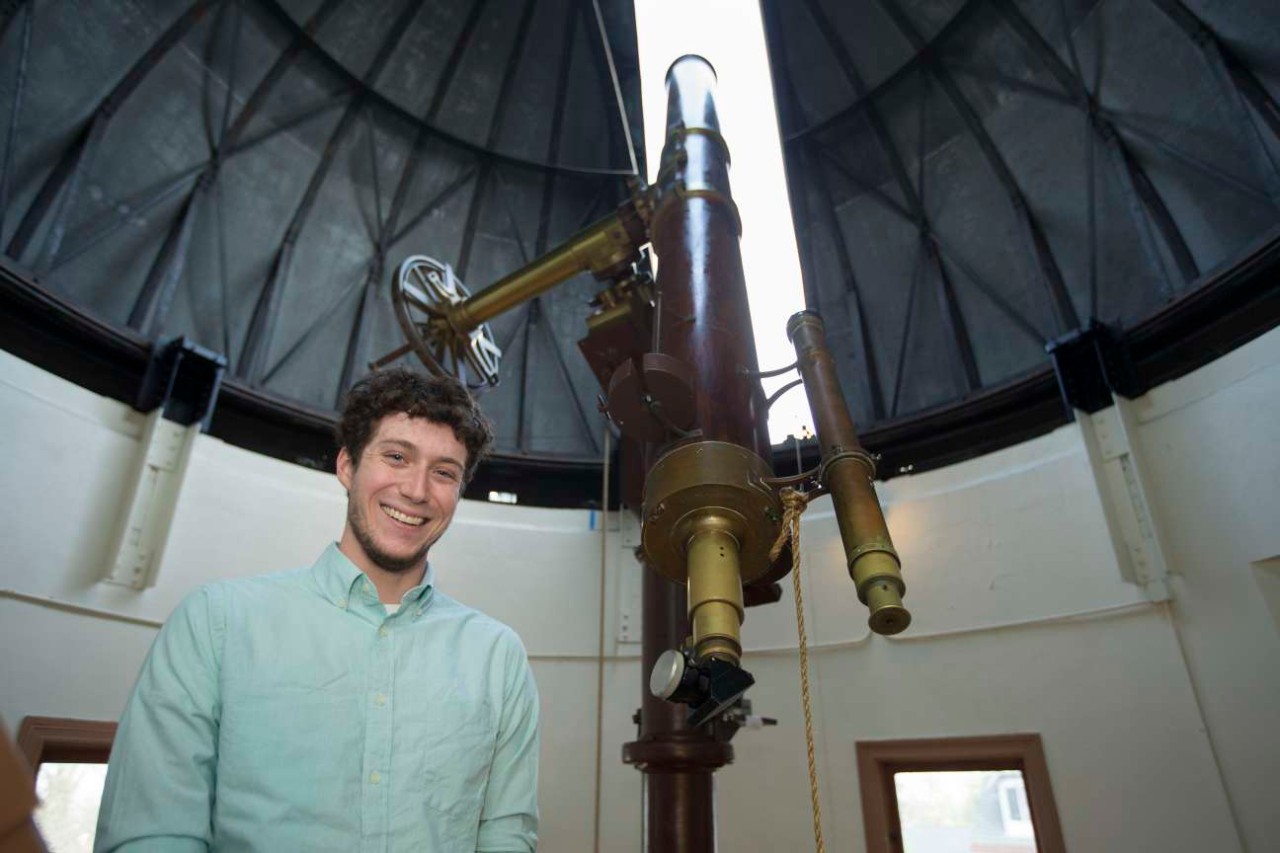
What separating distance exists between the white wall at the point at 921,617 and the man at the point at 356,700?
4.28 meters

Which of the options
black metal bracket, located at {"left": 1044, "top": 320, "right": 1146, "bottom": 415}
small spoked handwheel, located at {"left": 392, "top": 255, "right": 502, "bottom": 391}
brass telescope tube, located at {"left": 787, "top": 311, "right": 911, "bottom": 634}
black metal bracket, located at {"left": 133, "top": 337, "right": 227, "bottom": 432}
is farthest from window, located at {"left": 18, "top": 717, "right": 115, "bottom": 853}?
black metal bracket, located at {"left": 1044, "top": 320, "right": 1146, "bottom": 415}

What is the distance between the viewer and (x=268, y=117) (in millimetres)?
6793

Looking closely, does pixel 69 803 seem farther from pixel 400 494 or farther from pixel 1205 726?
pixel 1205 726

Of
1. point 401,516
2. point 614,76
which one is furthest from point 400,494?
point 614,76

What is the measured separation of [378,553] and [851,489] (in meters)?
1.26

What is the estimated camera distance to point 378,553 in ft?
5.45

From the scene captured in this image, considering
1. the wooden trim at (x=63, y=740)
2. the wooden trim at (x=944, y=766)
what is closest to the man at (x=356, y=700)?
the wooden trim at (x=63, y=740)

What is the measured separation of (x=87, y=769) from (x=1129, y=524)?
7367mm

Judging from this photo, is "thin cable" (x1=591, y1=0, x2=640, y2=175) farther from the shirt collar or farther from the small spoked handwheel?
the shirt collar

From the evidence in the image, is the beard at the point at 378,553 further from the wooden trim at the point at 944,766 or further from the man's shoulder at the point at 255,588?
the wooden trim at the point at 944,766

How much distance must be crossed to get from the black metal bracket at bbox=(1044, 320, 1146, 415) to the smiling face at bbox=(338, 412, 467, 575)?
5395 mm

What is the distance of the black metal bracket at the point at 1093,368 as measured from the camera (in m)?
5.42

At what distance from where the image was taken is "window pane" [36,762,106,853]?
15.1 ft

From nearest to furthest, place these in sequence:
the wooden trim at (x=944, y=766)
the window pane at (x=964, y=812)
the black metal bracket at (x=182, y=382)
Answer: the wooden trim at (x=944, y=766) → the window pane at (x=964, y=812) → the black metal bracket at (x=182, y=382)
